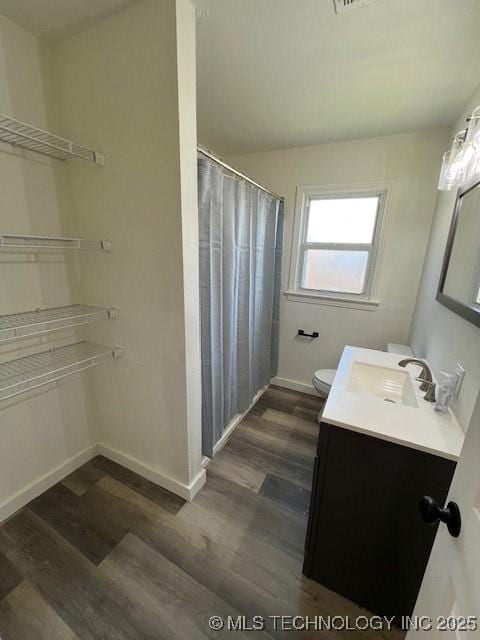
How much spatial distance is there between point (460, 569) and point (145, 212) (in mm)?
1539

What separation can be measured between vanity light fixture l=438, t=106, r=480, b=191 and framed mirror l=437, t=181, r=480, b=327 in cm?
6

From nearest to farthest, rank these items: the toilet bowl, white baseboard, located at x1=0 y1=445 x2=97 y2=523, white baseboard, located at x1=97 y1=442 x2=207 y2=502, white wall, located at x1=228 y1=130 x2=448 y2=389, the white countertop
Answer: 1. the white countertop
2. white baseboard, located at x1=0 y1=445 x2=97 y2=523
3. white baseboard, located at x1=97 y1=442 x2=207 y2=502
4. white wall, located at x1=228 y1=130 x2=448 y2=389
5. the toilet bowl

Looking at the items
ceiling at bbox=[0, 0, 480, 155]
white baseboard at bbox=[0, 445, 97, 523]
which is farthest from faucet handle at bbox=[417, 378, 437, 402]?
white baseboard at bbox=[0, 445, 97, 523]

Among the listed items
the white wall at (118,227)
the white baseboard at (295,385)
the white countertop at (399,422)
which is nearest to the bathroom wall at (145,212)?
the white wall at (118,227)

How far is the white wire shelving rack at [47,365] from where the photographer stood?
120 centimetres

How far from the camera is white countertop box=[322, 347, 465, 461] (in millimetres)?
881

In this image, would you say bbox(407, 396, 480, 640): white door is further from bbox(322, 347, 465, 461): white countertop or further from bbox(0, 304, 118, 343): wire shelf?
bbox(0, 304, 118, 343): wire shelf

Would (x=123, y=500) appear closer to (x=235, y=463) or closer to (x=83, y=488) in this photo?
(x=83, y=488)

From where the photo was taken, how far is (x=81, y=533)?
4.36ft

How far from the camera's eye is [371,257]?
7.40ft

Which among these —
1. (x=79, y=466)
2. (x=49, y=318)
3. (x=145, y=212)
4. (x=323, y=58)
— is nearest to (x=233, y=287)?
(x=145, y=212)

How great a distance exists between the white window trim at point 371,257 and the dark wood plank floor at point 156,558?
4.80ft

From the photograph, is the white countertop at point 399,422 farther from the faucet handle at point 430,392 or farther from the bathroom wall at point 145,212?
the bathroom wall at point 145,212

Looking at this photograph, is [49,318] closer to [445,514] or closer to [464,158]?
[445,514]
